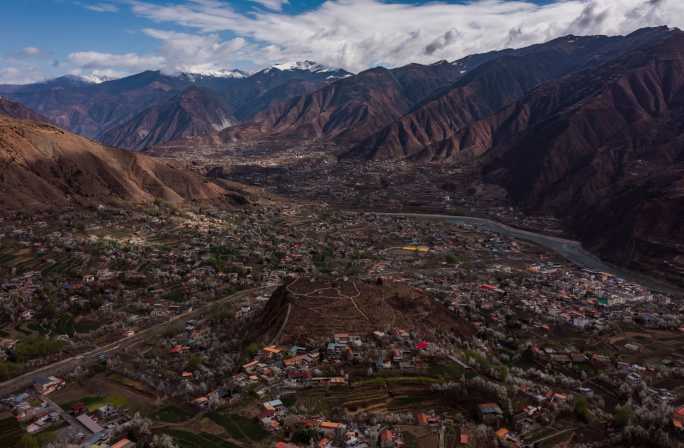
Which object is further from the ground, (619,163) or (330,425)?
(619,163)

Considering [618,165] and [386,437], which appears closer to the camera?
[386,437]

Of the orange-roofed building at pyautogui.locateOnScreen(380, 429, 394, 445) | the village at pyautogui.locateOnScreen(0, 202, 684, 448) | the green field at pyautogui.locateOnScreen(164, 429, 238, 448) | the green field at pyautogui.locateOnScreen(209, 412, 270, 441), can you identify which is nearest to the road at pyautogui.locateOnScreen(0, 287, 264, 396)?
the village at pyautogui.locateOnScreen(0, 202, 684, 448)

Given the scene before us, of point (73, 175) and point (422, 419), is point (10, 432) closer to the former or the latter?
point (422, 419)

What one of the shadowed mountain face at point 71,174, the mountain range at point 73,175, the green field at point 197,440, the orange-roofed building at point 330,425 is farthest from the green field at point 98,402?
the shadowed mountain face at point 71,174

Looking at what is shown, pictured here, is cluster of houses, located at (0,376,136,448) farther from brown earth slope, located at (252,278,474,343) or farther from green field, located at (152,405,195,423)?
brown earth slope, located at (252,278,474,343)

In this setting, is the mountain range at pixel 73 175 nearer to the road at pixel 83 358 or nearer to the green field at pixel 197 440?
the road at pixel 83 358

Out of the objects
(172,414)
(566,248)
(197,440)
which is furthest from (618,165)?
(197,440)
